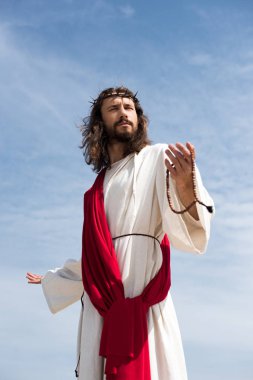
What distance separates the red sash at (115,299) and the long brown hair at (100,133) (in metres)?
0.51

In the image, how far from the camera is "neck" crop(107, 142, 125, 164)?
569cm

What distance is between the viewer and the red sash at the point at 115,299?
4590 millimetres

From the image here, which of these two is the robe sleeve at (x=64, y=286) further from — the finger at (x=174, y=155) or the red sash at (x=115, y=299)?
the finger at (x=174, y=155)

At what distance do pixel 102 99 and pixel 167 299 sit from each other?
1.95 meters

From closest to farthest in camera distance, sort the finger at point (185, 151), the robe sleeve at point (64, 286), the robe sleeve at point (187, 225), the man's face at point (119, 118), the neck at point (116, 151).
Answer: the finger at point (185, 151)
the robe sleeve at point (187, 225)
the man's face at point (119, 118)
the neck at point (116, 151)
the robe sleeve at point (64, 286)

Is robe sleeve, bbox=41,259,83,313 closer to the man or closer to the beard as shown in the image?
the man

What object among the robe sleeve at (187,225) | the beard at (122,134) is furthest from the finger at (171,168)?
the beard at (122,134)

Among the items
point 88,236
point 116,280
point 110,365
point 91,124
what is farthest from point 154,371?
point 91,124

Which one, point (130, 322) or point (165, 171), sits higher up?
point (165, 171)

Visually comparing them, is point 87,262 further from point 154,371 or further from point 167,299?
point 154,371

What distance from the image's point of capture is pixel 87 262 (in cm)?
516

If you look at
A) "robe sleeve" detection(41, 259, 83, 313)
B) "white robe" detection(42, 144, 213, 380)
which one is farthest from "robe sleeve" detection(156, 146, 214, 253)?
"robe sleeve" detection(41, 259, 83, 313)

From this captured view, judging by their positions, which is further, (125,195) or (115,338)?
(125,195)

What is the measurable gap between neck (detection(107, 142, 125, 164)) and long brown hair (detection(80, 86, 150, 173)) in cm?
4
